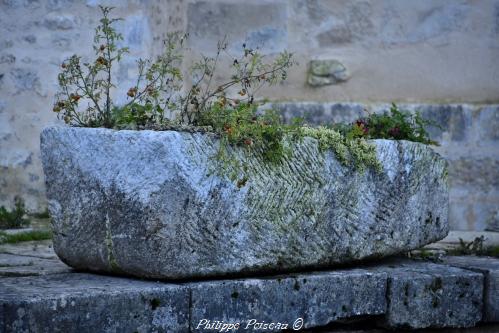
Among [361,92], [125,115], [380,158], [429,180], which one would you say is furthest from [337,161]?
[361,92]

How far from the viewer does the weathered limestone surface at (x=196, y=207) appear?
333cm

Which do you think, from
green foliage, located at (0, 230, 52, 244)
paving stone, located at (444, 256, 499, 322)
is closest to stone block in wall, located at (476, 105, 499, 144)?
paving stone, located at (444, 256, 499, 322)

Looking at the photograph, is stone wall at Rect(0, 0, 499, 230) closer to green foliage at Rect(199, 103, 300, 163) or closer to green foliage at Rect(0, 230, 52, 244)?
green foliage at Rect(0, 230, 52, 244)

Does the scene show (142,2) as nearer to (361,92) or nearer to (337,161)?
(361,92)

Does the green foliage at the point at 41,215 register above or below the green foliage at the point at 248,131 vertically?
below

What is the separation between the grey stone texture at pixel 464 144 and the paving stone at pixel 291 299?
9.57ft

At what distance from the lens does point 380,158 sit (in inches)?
156

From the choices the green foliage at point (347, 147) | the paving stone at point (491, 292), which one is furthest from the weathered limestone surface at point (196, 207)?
the paving stone at point (491, 292)

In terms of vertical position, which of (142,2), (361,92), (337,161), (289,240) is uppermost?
(142,2)

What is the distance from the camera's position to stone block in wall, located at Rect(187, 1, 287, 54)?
6.77 meters

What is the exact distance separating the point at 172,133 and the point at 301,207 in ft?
2.07

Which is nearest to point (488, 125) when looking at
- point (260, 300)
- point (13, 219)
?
point (13, 219)

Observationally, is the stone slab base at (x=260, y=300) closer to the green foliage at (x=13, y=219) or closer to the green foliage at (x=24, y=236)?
the green foliage at (x=24, y=236)

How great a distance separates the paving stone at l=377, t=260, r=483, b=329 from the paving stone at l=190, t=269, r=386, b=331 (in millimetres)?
71
